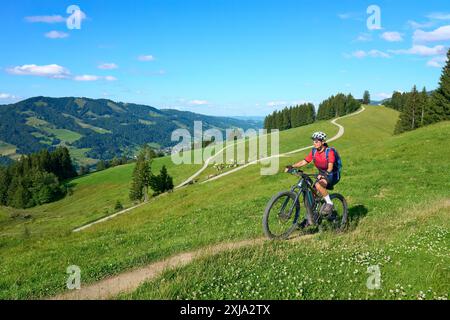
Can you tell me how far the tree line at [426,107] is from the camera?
69.5 m

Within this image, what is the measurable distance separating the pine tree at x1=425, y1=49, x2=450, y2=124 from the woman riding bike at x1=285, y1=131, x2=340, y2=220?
69316 millimetres

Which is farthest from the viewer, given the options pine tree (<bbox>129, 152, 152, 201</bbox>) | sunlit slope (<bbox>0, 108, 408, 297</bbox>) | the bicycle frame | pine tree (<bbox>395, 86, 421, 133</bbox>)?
pine tree (<bbox>395, 86, 421, 133</bbox>)

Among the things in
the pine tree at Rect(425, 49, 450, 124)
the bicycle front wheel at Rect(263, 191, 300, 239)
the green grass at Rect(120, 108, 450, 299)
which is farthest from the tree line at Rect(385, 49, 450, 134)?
the bicycle front wheel at Rect(263, 191, 300, 239)

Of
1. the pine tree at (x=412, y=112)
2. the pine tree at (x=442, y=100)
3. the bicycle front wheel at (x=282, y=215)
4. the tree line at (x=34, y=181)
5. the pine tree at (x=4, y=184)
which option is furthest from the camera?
the pine tree at (x=4, y=184)

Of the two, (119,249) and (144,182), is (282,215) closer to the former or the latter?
(119,249)

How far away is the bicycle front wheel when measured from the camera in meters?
11.9

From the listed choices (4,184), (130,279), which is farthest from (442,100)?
(4,184)

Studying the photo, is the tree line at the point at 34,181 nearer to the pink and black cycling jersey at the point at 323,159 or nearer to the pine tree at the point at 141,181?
the pine tree at the point at 141,181

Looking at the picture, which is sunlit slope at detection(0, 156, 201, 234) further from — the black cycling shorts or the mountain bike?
the black cycling shorts

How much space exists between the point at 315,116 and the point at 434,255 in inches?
6464

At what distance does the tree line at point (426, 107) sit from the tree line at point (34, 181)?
11430 centimetres

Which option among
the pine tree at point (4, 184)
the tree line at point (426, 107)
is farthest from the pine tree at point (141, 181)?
the pine tree at point (4, 184)
